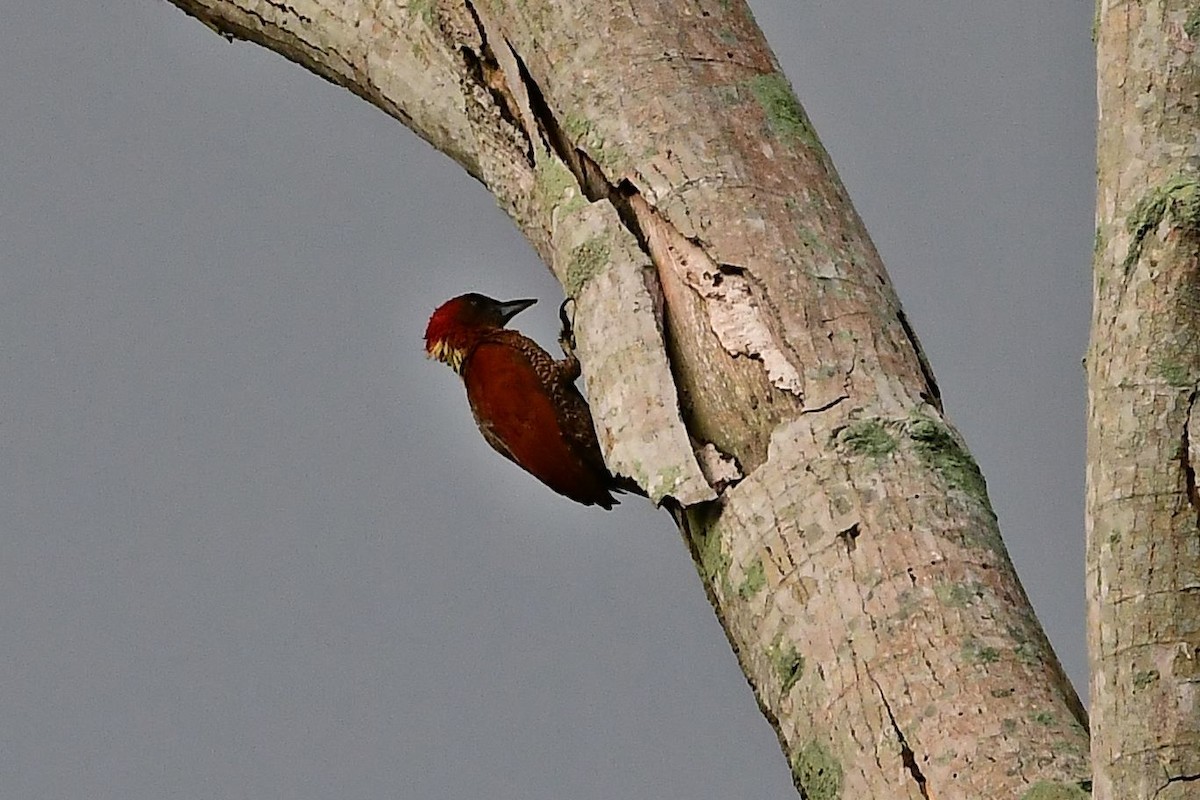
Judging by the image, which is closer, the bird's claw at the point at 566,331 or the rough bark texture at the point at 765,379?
the rough bark texture at the point at 765,379

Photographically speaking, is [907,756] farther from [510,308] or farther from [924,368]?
[510,308]

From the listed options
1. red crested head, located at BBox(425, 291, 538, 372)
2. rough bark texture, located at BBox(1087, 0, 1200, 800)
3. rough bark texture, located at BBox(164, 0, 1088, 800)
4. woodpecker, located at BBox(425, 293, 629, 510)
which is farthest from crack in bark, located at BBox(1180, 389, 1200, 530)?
red crested head, located at BBox(425, 291, 538, 372)

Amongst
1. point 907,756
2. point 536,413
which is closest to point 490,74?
point 536,413

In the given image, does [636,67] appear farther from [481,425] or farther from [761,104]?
[481,425]

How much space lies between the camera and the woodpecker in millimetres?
2957

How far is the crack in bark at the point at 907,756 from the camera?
1.40 metres

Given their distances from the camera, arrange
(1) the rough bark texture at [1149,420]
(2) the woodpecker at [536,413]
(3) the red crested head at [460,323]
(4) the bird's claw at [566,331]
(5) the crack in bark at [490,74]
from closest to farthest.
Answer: (1) the rough bark texture at [1149,420]
(5) the crack in bark at [490,74]
(4) the bird's claw at [566,331]
(2) the woodpecker at [536,413]
(3) the red crested head at [460,323]

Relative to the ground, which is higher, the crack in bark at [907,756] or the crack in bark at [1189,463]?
the crack in bark at [1189,463]

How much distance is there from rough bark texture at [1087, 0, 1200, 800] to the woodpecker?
1.70m

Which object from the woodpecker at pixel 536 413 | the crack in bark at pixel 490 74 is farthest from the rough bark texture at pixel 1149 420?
the woodpecker at pixel 536 413

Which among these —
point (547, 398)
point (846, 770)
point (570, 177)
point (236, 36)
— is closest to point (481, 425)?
point (547, 398)

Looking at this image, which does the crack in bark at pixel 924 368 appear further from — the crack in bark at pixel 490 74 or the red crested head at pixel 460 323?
the red crested head at pixel 460 323

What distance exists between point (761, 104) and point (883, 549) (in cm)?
62

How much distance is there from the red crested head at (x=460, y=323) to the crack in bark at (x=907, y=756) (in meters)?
1.97
